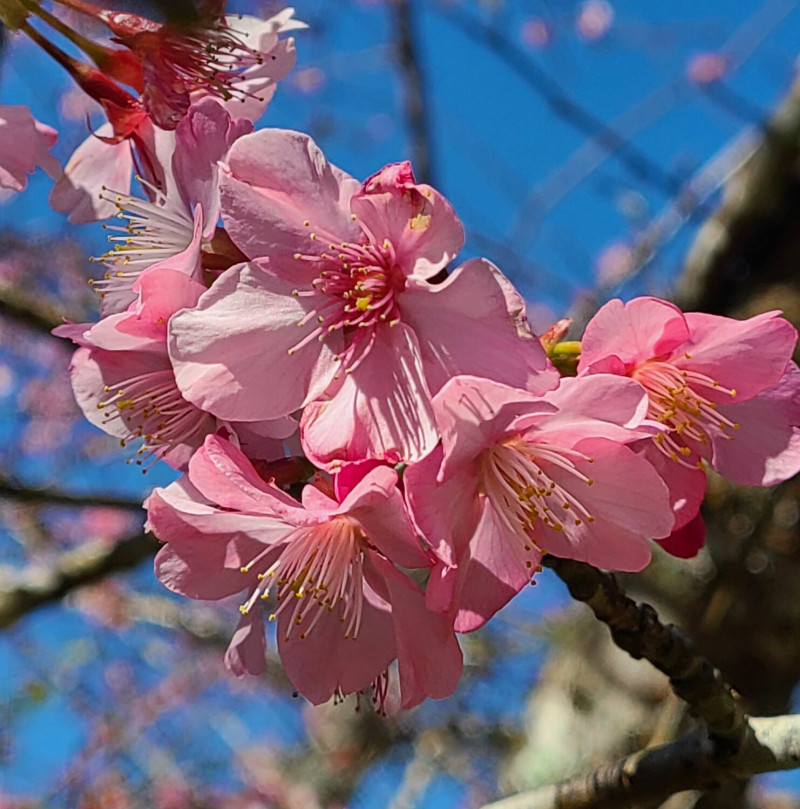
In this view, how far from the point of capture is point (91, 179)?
1.19 m

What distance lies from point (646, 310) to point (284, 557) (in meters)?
0.44

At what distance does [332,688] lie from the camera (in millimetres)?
968

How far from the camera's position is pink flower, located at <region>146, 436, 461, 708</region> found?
0.81 meters

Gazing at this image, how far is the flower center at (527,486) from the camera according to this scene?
869 mm

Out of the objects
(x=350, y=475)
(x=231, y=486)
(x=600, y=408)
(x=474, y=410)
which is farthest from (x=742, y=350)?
(x=231, y=486)

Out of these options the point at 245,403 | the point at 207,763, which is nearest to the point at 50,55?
the point at 245,403

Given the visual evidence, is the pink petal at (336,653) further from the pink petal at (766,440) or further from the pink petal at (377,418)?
the pink petal at (766,440)

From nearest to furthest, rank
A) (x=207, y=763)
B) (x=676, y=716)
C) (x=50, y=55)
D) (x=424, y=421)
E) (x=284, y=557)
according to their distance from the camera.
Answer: (x=424, y=421) < (x=284, y=557) < (x=50, y=55) < (x=676, y=716) < (x=207, y=763)

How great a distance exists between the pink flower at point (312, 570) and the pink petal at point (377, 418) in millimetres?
30

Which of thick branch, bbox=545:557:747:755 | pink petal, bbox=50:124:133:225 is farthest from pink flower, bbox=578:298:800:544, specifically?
pink petal, bbox=50:124:133:225

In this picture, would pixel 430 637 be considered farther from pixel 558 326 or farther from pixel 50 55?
pixel 50 55

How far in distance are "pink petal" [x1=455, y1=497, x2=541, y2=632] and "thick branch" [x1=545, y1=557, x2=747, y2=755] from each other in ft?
0.34

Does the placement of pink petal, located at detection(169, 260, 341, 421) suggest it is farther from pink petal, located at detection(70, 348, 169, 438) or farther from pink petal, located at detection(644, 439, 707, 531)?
pink petal, located at detection(644, 439, 707, 531)

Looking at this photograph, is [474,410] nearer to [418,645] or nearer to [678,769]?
[418,645]
